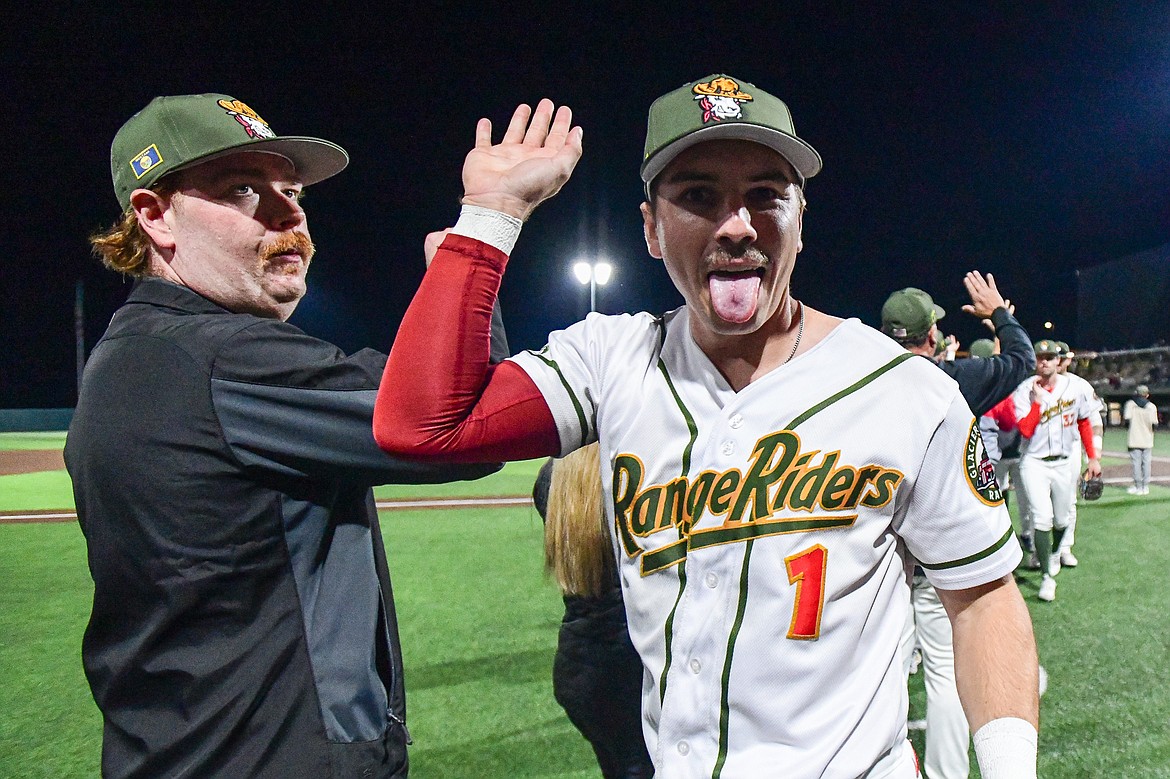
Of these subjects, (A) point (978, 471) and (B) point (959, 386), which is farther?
(B) point (959, 386)

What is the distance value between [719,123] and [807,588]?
3.26 ft

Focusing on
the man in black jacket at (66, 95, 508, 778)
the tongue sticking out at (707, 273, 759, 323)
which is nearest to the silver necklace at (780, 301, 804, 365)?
the tongue sticking out at (707, 273, 759, 323)

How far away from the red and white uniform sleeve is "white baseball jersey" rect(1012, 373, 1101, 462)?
762cm

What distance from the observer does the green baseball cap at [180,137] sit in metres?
1.97

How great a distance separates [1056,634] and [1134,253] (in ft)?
170

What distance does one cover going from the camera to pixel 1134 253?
152 feet

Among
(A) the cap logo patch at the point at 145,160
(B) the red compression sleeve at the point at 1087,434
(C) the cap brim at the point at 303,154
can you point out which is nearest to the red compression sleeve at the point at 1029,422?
(B) the red compression sleeve at the point at 1087,434

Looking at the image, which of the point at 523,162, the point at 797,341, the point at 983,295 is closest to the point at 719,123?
the point at 523,162

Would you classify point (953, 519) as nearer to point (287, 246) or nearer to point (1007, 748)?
point (1007, 748)

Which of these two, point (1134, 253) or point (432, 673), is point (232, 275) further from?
point (1134, 253)

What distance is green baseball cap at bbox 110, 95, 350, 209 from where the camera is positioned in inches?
77.5

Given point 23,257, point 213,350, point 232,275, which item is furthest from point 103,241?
point 23,257

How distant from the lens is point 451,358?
148 centimetres

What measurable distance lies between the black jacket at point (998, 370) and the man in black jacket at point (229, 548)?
305 centimetres
